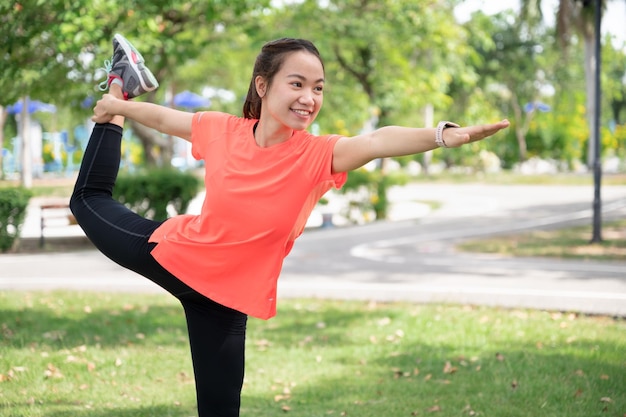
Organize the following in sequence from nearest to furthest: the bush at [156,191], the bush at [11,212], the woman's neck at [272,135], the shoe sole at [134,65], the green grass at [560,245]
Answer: the woman's neck at [272,135] < the shoe sole at [134,65] < the green grass at [560,245] < the bush at [11,212] < the bush at [156,191]

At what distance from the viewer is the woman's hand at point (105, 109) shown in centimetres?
370

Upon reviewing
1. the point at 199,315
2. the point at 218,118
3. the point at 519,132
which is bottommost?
the point at 199,315

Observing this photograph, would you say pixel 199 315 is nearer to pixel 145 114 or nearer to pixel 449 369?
pixel 145 114

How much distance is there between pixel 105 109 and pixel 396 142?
136 cm

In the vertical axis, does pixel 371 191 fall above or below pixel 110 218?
below

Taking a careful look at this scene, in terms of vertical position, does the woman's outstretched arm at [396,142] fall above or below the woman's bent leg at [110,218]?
above

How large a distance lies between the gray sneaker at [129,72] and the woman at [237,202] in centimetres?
13

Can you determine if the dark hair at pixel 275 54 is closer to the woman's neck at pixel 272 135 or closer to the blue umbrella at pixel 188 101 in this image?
the woman's neck at pixel 272 135

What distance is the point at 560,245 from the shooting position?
14.3 metres

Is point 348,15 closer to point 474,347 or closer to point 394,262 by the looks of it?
point 394,262

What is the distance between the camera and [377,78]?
21.2 metres

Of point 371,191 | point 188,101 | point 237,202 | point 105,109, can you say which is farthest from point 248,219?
point 188,101

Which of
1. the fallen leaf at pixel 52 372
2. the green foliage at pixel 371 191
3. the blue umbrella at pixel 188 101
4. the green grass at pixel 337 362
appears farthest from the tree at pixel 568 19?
the fallen leaf at pixel 52 372

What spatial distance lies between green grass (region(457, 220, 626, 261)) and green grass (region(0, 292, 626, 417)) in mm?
5147
